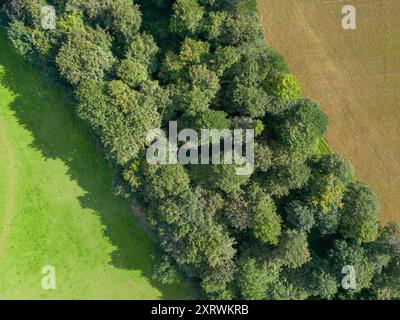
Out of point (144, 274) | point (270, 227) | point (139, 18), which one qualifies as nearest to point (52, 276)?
point (144, 274)

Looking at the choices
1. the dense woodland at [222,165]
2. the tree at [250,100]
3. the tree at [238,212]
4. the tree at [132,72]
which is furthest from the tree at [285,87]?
the tree at [132,72]

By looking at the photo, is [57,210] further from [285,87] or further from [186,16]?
[285,87]

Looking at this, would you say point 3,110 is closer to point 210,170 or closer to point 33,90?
point 33,90

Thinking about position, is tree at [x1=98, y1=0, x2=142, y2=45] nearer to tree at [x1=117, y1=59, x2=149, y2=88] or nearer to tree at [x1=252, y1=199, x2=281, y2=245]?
tree at [x1=117, y1=59, x2=149, y2=88]

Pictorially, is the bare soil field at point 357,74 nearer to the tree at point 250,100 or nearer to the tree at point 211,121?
the tree at point 250,100

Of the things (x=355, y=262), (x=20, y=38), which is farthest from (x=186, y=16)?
(x=355, y=262)
